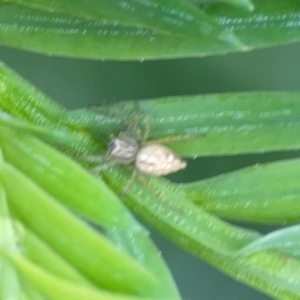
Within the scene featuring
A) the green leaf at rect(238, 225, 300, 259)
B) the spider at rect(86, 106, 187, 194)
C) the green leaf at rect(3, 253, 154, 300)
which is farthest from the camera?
the spider at rect(86, 106, 187, 194)

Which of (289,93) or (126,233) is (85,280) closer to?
(126,233)

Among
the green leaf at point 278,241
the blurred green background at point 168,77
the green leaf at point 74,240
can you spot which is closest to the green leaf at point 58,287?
the green leaf at point 74,240

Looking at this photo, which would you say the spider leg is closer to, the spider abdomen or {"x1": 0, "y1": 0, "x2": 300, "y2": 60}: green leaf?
the spider abdomen

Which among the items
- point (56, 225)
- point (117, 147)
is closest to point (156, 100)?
point (117, 147)

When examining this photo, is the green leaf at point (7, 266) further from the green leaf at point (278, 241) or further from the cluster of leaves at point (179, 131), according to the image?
the green leaf at point (278, 241)

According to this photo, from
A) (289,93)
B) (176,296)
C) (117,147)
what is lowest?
(176,296)

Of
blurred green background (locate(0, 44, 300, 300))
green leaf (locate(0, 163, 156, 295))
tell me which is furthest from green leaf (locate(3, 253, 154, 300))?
blurred green background (locate(0, 44, 300, 300))

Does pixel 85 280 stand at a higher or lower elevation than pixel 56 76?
lower

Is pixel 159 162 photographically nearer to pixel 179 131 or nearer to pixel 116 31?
pixel 179 131
